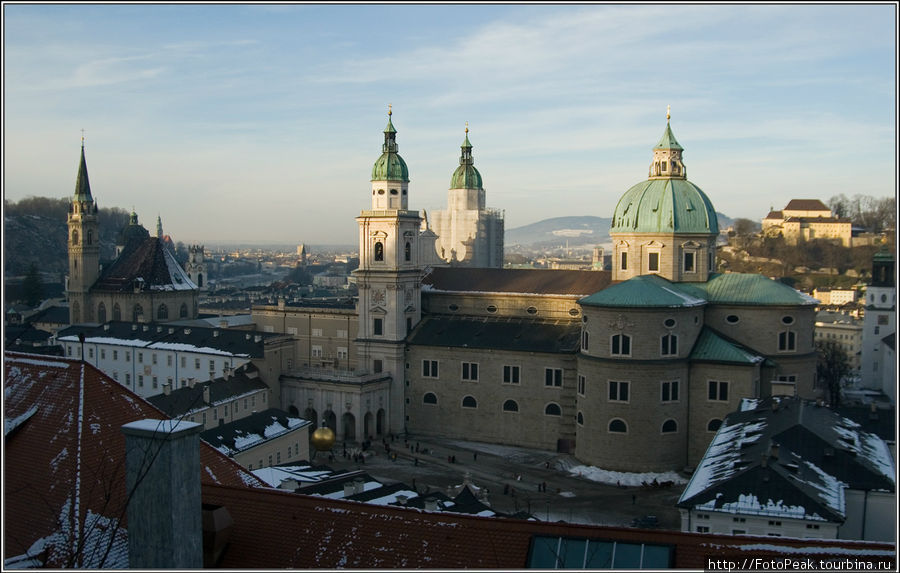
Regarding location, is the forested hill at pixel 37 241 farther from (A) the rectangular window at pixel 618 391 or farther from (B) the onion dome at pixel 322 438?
(B) the onion dome at pixel 322 438

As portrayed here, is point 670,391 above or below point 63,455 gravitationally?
below

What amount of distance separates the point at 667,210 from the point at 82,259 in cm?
5904

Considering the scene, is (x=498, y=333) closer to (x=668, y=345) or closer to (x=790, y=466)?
(x=668, y=345)

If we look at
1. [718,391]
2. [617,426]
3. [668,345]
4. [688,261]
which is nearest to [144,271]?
[688,261]

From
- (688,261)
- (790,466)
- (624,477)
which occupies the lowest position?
(624,477)

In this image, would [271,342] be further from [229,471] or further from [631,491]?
[229,471]

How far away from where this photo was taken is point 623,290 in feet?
185

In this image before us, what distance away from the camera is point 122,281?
90.1 metres

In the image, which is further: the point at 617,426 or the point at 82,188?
the point at 82,188

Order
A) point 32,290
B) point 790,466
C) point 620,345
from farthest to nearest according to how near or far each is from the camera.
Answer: point 32,290 < point 620,345 < point 790,466

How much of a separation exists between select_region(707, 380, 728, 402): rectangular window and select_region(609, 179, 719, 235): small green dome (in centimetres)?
1154

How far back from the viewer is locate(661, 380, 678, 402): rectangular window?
55.2 meters

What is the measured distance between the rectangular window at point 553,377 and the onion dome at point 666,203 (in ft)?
36.3

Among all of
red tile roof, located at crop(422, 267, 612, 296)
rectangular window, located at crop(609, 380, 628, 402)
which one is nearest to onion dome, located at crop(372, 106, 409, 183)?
red tile roof, located at crop(422, 267, 612, 296)
